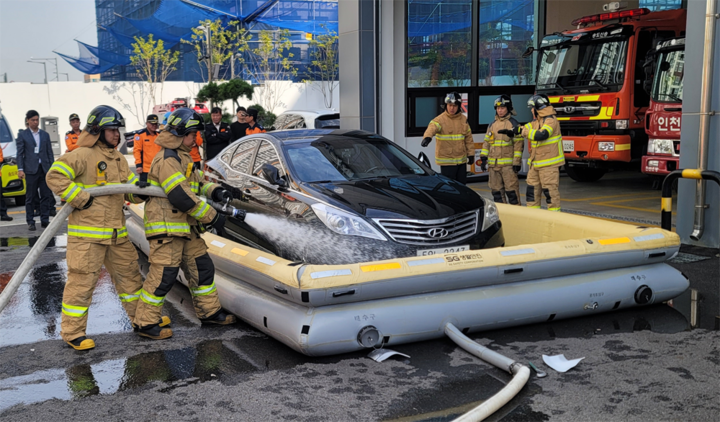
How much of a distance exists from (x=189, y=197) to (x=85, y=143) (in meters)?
0.90

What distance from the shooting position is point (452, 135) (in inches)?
420

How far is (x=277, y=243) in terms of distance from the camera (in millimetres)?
6484

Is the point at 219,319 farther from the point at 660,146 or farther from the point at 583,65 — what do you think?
the point at 583,65

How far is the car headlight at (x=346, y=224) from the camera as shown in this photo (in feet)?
19.7

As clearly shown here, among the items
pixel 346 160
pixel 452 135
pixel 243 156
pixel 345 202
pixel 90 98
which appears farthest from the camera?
pixel 90 98

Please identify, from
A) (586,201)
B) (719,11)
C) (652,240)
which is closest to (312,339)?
(652,240)

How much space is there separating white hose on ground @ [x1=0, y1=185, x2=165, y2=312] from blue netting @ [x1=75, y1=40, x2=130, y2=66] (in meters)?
37.8

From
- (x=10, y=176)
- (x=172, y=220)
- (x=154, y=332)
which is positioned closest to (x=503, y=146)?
(x=172, y=220)

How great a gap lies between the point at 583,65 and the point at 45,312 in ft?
36.9

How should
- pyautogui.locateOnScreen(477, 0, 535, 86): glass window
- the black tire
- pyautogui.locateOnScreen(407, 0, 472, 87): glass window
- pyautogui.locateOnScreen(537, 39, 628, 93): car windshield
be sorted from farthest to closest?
the black tire → pyautogui.locateOnScreen(477, 0, 535, 86): glass window → pyautogui.locateOnScreen(407, 0, 472, 87): glass window → pyautogui.locateOnScreen(537, 39, 628, 93): car windshield

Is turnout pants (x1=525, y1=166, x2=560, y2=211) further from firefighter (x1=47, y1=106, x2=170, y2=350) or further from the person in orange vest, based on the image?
firefighter (x1=47, y1=106, x2=170, y2=350)

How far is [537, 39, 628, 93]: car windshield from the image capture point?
45.5 feet

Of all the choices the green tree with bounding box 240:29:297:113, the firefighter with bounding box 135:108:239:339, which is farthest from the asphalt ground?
the green tree with bounding box 240:29:297:113

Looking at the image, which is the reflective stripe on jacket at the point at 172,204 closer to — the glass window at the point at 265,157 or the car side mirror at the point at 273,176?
the car side mirror at the point at 273,176
